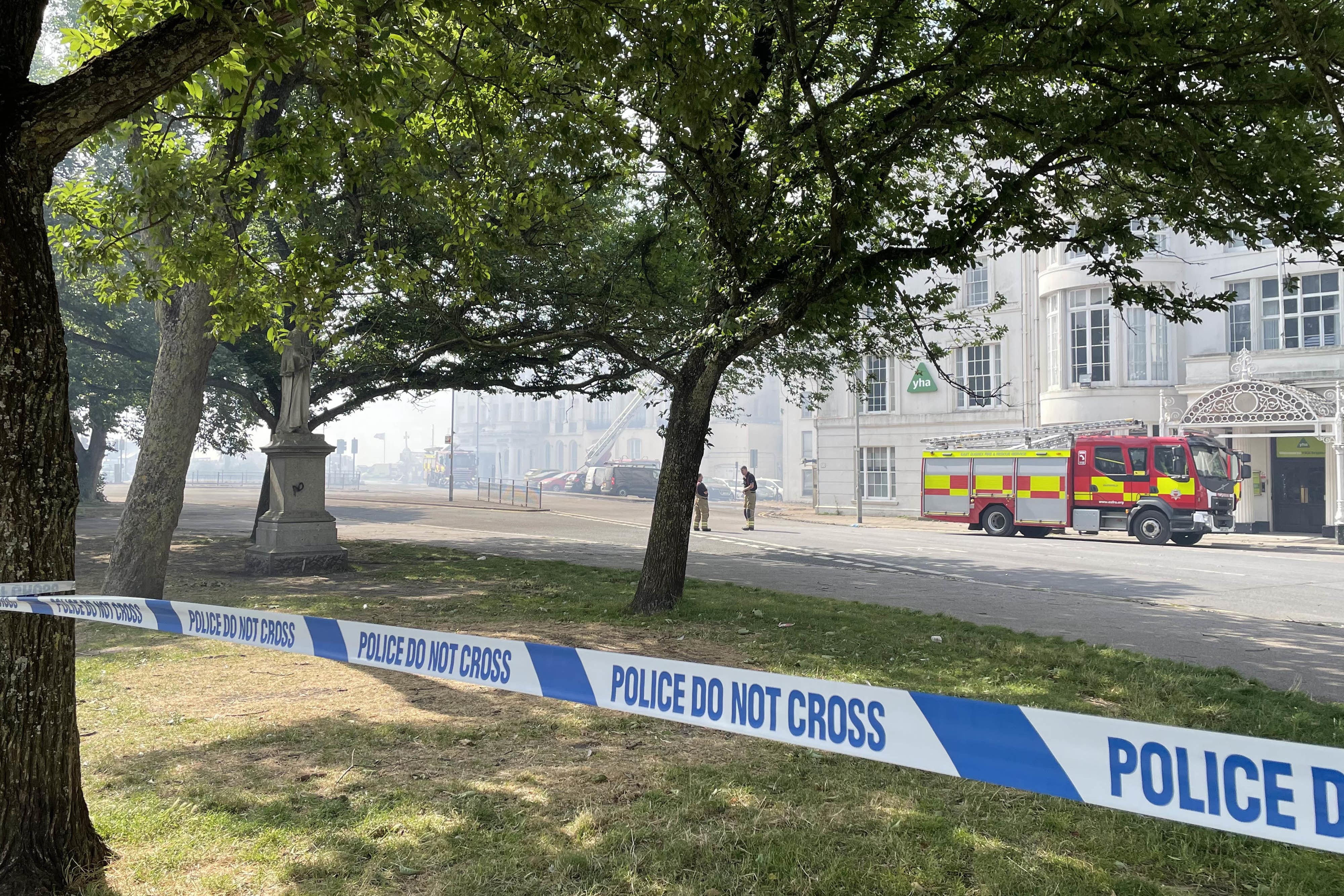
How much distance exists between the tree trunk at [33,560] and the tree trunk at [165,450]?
763 cm

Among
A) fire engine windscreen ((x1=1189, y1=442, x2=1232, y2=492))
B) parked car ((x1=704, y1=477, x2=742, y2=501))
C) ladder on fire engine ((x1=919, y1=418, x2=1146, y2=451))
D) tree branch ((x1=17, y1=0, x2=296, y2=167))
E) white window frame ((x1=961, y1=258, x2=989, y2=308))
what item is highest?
white window frame ((x1=961, y1=258, x2=989, y2=308))

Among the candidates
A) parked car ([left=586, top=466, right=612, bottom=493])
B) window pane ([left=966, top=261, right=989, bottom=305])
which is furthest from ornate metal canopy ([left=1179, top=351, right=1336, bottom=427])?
parked car ([left=586, top=466, right=612, bottom=493])

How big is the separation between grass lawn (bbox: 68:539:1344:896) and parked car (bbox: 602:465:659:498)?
1753 inches

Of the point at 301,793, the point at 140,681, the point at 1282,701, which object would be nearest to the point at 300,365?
the point at 140,681

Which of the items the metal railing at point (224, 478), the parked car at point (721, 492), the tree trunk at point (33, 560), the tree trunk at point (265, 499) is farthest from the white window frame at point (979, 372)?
the metal railing at point (224, 478)

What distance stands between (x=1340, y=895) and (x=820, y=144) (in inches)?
243

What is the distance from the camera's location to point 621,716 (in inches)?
222

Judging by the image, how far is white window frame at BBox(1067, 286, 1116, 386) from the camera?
2941 cm

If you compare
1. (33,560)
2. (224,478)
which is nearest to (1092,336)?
(33,560)

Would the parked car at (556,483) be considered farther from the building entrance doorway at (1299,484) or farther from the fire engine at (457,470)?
the building entrance doorway at (1299,484)

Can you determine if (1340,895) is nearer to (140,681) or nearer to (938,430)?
(140,681)

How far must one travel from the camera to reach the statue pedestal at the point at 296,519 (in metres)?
13.6

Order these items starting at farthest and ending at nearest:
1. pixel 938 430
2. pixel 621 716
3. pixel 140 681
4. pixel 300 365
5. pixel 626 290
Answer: pixel 938 430
pixel 300 365
pixel 626 290
pixel 140 681
pixel 621 716

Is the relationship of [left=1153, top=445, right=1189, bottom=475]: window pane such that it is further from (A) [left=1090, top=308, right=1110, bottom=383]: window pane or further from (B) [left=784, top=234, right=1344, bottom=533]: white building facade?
(A) [left=1090, top=308, right=1110, bottom=383]: window pane
